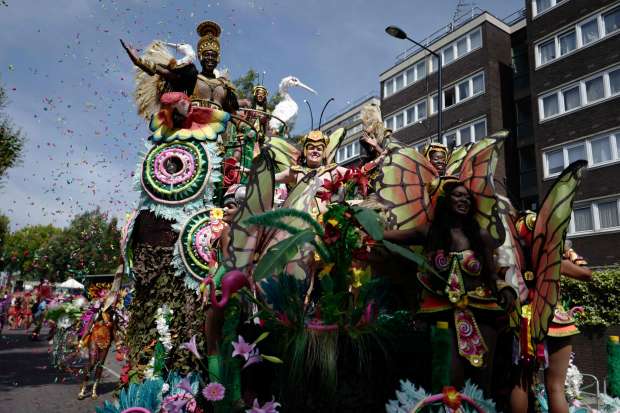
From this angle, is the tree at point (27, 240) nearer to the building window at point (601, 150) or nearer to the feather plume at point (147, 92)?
the building window at point (601, 150)

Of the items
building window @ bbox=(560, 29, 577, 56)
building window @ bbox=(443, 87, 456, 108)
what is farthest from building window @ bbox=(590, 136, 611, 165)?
building window @ bbox=(443, 87, 456, 108)

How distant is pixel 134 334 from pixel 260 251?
2030 mm

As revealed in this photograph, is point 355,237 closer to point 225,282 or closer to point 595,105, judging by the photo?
point 225,282

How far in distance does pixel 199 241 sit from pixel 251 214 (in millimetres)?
1477

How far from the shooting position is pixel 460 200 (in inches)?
121

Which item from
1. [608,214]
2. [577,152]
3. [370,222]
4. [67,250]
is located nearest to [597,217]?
[608,214]

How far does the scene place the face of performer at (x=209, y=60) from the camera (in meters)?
5.59

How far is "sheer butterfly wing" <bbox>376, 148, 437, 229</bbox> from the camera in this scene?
3.27 meters

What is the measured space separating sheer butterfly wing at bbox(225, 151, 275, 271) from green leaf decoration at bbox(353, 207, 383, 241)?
69 cm

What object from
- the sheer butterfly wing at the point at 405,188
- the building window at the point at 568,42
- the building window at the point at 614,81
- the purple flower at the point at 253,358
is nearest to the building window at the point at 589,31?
the building window at the point at 568,42

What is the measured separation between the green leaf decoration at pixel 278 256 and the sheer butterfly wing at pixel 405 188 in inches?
33.8

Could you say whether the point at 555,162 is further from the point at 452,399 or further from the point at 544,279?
the point at 452,399

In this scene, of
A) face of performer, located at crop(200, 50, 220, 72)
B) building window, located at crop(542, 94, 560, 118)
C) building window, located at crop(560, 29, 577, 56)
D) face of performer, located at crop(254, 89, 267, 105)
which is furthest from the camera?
building window, located at crop(542, 94, 560, 118)

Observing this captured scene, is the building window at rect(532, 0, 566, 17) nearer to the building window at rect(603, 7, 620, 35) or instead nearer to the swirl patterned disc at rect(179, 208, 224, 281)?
the building window at rect(603, 7, 620, 35)
